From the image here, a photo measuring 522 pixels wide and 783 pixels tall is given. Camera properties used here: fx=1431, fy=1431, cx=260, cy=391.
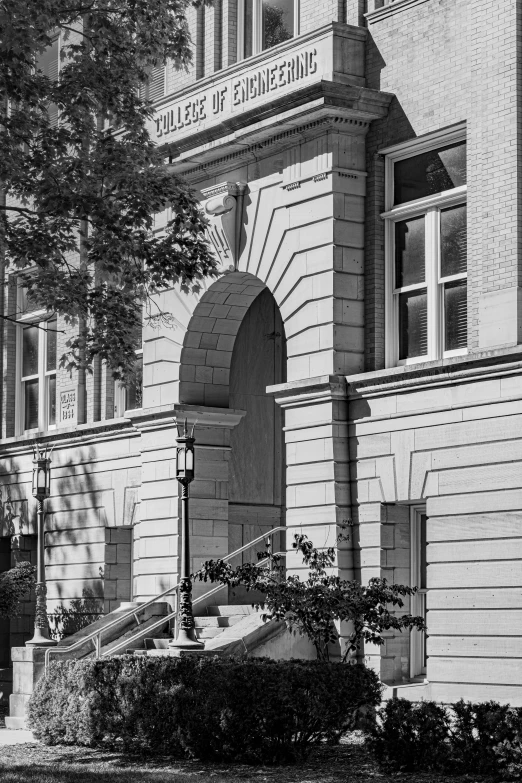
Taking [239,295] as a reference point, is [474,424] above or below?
below

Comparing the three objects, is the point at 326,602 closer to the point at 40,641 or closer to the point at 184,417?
the point at 184,417

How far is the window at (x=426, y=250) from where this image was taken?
803 inches

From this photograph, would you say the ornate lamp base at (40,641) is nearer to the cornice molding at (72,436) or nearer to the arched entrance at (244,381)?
the arched entrance at (244,381)

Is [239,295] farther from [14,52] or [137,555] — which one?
[14,52]

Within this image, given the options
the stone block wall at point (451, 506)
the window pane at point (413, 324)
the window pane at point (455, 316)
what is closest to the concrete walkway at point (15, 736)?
the stone block wall at point (451, 506)

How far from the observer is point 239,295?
2453cm

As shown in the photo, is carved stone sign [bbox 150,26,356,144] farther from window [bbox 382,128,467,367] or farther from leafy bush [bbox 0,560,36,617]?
leafy bush [bbox 0,560,36,617]

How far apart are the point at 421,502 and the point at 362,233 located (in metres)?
4.20

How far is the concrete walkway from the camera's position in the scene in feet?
66.8

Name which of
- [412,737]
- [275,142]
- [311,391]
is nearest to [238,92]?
[275,142]

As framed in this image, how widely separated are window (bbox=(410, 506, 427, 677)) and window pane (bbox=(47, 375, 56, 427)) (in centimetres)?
1192

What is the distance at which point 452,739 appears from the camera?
49.0 ft

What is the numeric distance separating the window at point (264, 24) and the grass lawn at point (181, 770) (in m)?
11.8

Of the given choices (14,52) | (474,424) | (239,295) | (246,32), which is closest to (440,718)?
(474,424)
